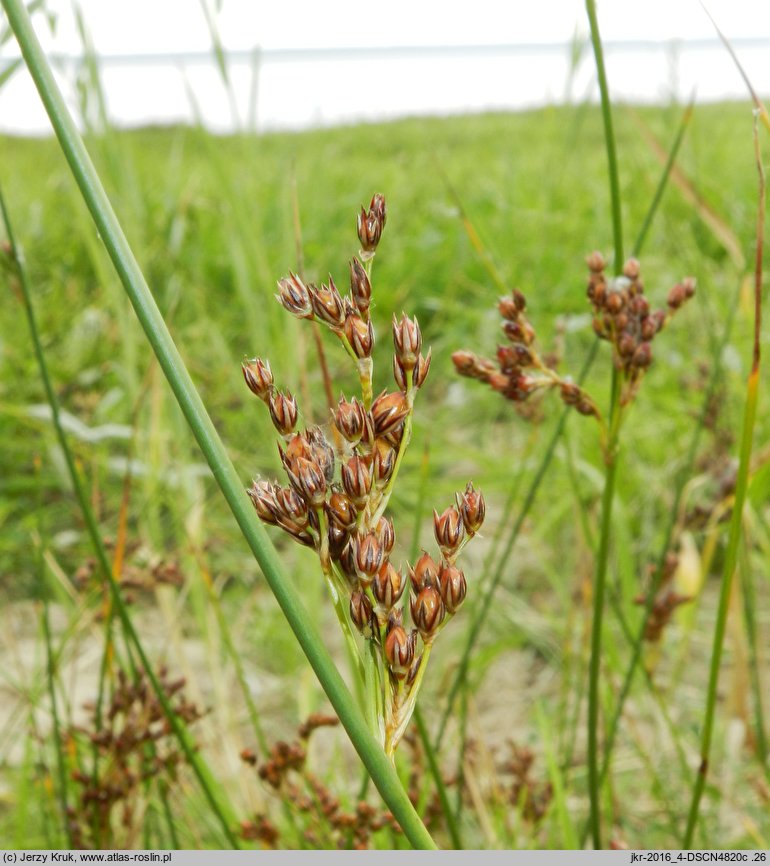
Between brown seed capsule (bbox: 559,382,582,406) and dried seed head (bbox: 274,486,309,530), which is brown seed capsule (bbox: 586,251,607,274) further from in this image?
dried seed head (bbox: 274,486,309,530)

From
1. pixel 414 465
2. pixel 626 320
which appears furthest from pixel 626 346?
pixel 414 465

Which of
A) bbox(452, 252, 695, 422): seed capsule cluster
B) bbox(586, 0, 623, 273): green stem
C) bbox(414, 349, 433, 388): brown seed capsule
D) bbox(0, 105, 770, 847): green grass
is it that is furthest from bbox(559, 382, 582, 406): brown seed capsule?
bbox(0, 105, 770, 847): green grass

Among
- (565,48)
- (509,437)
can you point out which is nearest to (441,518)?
(565,48)

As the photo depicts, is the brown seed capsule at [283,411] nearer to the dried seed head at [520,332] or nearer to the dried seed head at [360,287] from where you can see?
the dried seed head at [360,287]

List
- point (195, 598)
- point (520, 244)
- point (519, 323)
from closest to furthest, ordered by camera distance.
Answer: point (519, 323)
point (195, 598)
point (520, 244)

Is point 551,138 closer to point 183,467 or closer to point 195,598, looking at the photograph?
point 183,467
